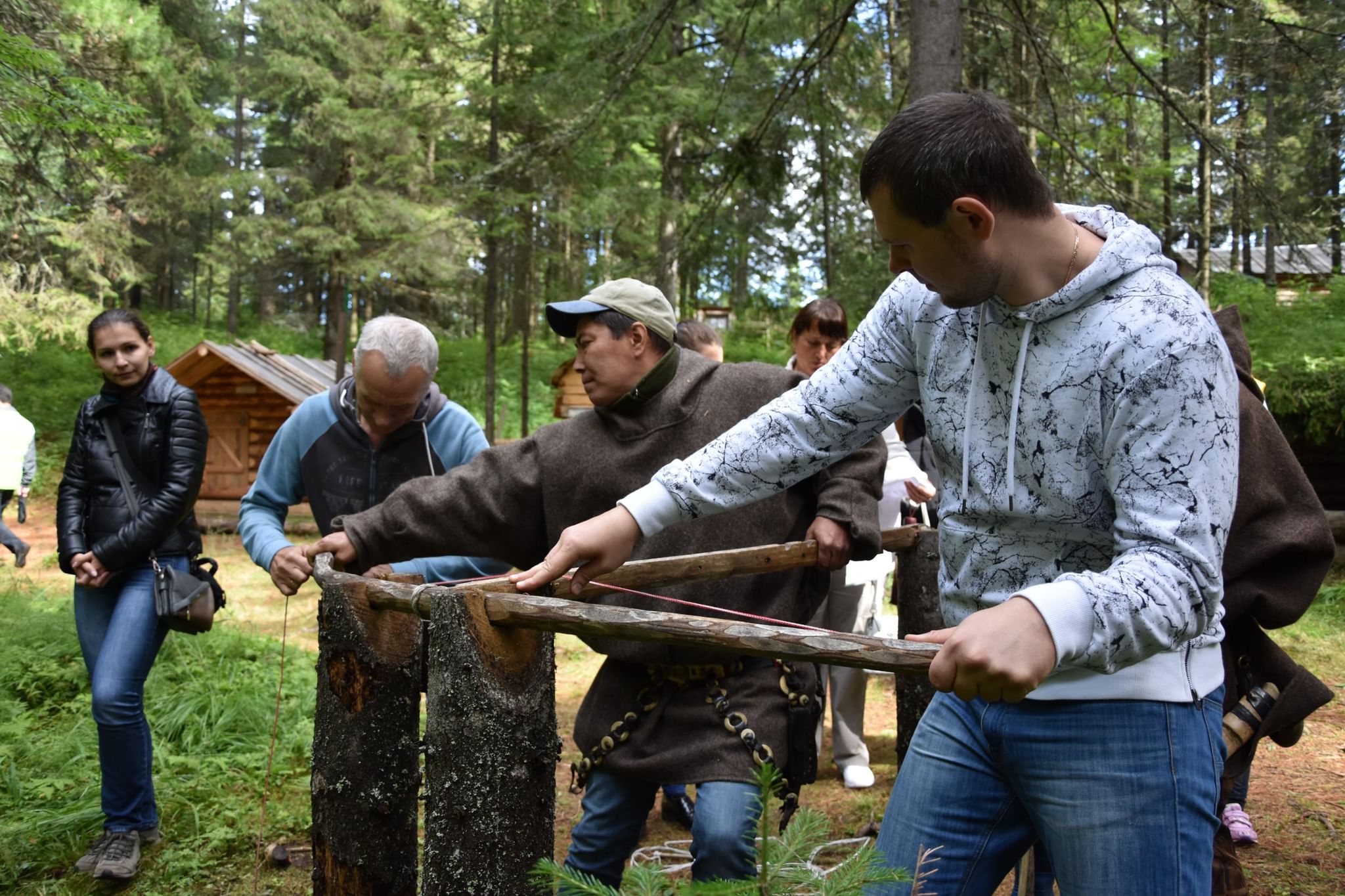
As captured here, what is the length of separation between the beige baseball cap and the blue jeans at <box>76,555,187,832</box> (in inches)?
99.2

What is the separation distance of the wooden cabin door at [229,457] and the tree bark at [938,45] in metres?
14.0

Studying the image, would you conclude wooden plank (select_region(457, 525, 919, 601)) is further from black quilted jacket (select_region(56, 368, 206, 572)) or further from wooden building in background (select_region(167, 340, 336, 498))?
wooden building in background (select_region(167, 340, 336, 498))

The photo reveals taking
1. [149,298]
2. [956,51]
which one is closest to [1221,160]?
[956,51]

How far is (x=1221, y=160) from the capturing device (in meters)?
7.74

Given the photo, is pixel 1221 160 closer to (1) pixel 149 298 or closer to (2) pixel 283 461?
(2) pixel 283 461

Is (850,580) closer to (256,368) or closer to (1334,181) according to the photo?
(256,368)

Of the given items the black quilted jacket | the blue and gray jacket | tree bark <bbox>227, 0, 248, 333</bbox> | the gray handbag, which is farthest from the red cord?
tree bark <bbox>227, 0, 248, 333</bbox>

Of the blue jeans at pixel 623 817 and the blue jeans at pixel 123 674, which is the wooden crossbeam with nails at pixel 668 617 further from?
the blue jeans at pixel 123 674

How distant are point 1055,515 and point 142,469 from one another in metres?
4.26

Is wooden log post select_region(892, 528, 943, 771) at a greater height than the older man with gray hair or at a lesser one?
lesser

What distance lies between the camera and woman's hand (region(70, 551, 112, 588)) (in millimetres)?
4562

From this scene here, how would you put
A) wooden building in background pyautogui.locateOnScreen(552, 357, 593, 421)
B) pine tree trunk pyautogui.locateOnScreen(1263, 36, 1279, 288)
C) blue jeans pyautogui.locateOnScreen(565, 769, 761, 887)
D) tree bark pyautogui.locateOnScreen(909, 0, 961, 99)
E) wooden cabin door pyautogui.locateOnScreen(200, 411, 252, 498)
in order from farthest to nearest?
wooden building in background pyautogui.locateOnScreen(552, 357, 593, 421), wooden cabin door pyautogui.locateOnScreen(200, 411, 252, 498), pine tree trunk pyautogui.locateOnScreen(1263, 36, 1279, 288), tree bark pyautogui.locateOnScreen(909, 0, 961, 99), blue jeans pyautogui.locateOnScreen(565, 769, 761, 887)

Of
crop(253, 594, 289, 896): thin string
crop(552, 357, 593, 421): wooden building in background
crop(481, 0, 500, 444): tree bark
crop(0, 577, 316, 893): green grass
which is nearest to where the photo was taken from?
crop(253, 594, 289, 896): thin string

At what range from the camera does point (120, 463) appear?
480cm
